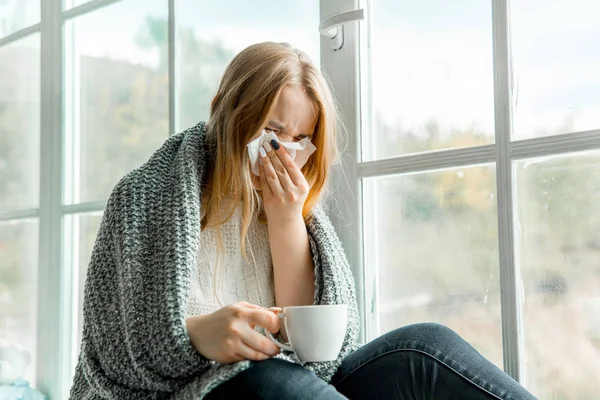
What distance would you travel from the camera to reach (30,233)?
1.94m

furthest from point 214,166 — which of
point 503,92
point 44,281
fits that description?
Answer: point 44,281

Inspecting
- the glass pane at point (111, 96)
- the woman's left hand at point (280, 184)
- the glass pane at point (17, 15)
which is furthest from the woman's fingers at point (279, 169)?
the glass pane at point (17, 15)

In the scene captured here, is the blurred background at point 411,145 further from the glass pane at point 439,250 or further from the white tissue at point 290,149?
the white tissue at point 290,149

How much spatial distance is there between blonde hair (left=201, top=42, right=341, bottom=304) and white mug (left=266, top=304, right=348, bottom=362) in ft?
1.04

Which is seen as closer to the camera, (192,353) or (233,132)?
(192,353)

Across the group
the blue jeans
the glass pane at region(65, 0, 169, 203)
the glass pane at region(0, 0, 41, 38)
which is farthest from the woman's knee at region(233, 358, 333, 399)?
the glass pane at region(0, 0, 41, 38)

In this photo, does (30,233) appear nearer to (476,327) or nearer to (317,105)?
(317,105)

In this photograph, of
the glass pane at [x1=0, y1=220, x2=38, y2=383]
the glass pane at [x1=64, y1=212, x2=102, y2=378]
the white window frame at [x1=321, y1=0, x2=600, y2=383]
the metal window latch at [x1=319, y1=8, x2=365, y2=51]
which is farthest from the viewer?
the glass pane at [x1=0, y1=220, x2=38, y2=383]

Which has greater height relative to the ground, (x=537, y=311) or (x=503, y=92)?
(x=503, y=92)

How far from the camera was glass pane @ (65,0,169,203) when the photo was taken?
5.40ft

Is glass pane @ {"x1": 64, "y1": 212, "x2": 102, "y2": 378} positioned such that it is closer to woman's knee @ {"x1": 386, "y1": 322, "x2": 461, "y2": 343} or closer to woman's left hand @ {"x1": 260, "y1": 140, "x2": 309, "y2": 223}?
woman's left hand @ {"x1": 260, "y1": 140, "x2": 309, "y2": 223}

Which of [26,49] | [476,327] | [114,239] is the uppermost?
[26,49]

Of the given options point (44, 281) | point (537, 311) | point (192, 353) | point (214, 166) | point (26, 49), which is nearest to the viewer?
point (192, 353)

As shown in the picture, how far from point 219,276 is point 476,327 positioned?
0.42 metres
